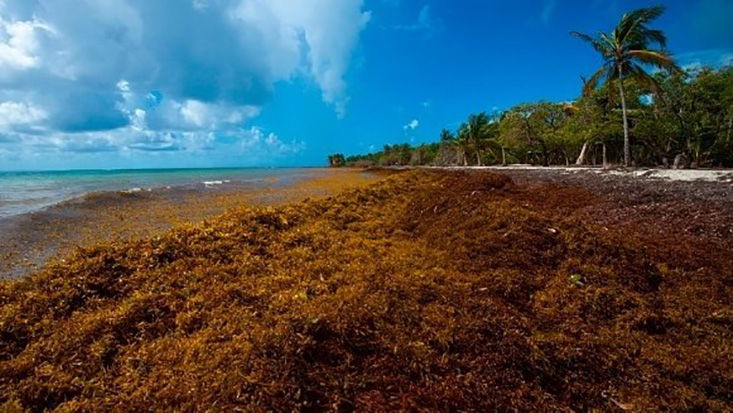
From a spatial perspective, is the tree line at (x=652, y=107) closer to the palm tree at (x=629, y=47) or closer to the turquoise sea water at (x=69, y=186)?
the palm tree at (x=629, y=47)

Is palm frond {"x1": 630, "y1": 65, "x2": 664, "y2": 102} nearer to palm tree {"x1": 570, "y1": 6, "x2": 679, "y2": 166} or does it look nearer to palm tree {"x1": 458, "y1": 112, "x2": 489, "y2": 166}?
palm tree {"x1": 570, "y1": 6, "x2": 679, "y2": 166}

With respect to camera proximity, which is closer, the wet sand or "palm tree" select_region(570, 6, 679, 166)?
the wet sand

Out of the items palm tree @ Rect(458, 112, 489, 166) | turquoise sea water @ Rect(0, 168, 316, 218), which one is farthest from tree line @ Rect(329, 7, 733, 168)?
turquoise sea water @ Rect(0, 168, 316, 218)

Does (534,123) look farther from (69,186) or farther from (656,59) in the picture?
(69,186)

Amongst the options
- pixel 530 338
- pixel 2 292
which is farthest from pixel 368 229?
pixel 2 292

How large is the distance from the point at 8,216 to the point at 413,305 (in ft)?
46.5

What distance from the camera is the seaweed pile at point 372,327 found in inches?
85.5

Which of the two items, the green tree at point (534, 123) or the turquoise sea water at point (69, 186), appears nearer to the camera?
the turquoise sea water at point (69, 186)

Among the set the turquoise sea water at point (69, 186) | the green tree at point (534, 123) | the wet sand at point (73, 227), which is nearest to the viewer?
the wet sand at point (73, 227)

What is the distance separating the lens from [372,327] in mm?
2852

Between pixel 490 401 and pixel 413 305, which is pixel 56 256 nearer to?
pixel 413 305

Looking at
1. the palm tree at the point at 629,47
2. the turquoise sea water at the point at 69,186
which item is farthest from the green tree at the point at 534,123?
the turquoise sea water at the point at 69,186

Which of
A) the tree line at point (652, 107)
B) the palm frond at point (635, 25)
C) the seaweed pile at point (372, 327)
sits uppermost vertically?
the palm frond at point (635, 25)

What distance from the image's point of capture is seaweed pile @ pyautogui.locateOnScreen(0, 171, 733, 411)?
2172mm
